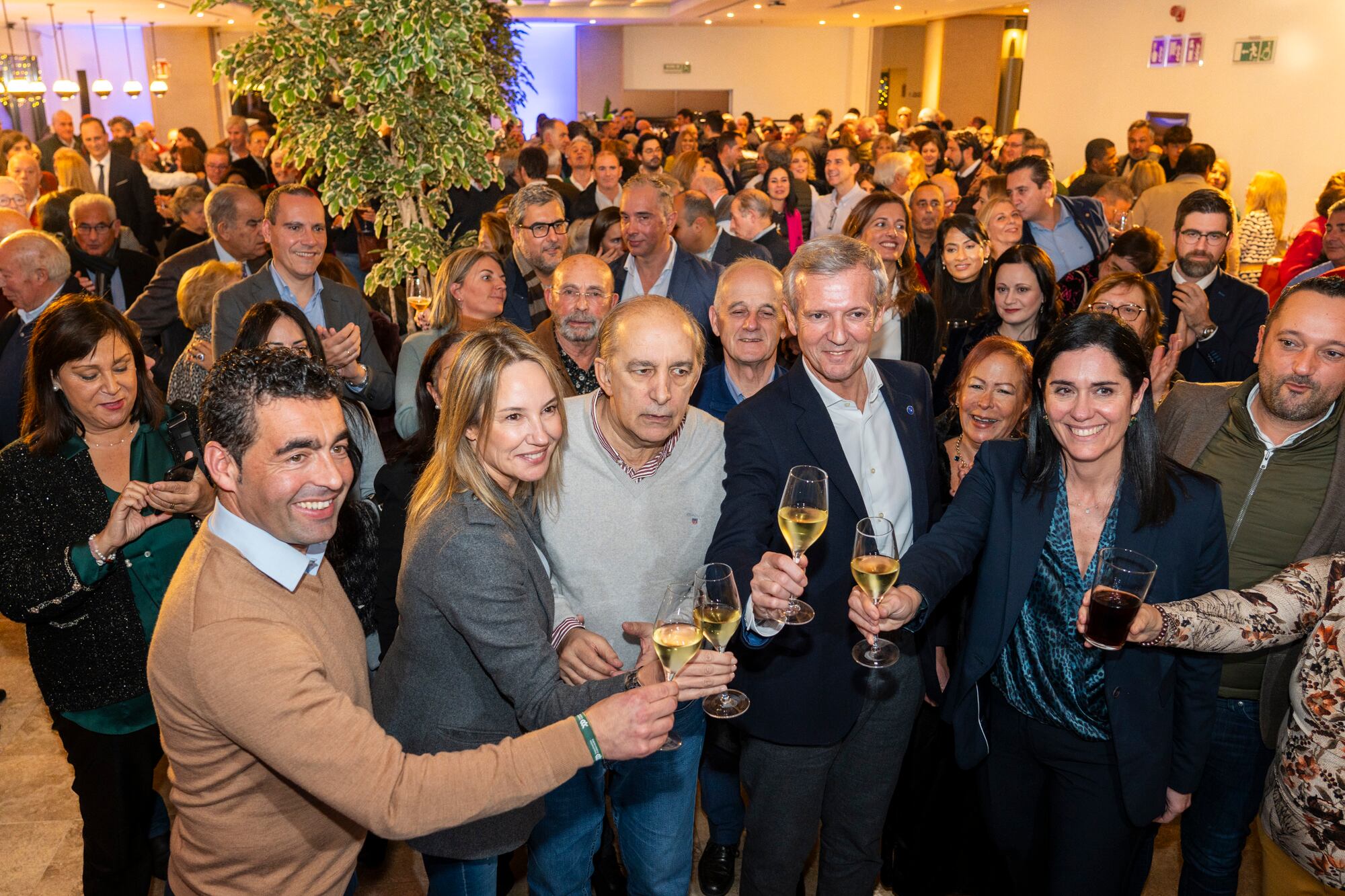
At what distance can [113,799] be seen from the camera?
262cm

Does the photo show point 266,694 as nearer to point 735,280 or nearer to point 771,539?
point 771,539

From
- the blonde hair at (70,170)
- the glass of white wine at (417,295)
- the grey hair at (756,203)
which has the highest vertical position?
the blonde hair at (70,170)

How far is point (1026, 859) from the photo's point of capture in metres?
2.46

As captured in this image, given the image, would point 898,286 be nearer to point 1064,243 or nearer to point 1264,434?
point 1064,243

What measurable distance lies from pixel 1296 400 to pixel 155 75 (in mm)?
25215

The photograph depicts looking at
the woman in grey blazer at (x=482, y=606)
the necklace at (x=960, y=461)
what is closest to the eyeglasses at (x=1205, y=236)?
the necklace at (x=960, y=461)

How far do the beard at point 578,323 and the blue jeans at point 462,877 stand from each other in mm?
2040

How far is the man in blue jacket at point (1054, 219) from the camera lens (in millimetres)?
5516

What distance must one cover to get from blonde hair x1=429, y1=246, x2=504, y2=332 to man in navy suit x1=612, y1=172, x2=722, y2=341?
0.99m

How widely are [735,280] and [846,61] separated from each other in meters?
22.7

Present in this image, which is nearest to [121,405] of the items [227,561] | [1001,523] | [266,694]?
[227,561]

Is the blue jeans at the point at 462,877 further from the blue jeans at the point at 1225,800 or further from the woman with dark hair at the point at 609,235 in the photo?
the woman with dark hair at the point at 609,235

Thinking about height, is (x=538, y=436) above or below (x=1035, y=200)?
below

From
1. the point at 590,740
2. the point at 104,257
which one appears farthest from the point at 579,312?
the point at 104,257
